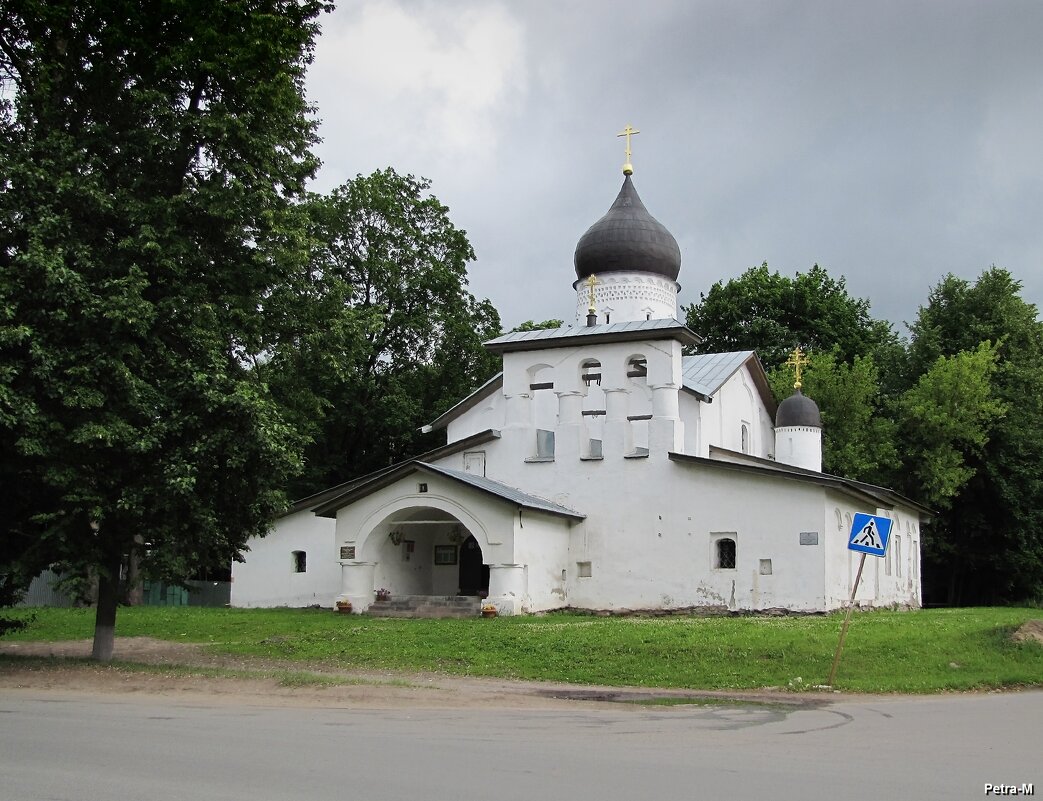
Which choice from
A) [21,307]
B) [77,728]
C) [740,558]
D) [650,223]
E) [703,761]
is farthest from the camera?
[650,223]

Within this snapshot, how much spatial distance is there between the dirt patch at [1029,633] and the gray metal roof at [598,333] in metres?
11.7

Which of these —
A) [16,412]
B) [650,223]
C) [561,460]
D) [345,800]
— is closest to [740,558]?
[561,460]

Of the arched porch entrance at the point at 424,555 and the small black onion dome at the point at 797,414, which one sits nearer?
the arched porch entrance at the point at 424,555

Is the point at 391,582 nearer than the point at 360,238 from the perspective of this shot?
Yes

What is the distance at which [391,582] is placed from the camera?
89.0ft

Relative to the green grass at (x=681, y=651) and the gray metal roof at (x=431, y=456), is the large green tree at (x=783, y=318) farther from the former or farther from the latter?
the green grass at (x=681, y=651)

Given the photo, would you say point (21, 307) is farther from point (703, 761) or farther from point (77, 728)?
point (703, 761)

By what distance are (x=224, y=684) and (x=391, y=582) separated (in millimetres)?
13435

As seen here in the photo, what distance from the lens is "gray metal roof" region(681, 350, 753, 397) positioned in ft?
105

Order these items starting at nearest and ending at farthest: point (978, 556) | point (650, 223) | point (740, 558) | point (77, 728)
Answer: point (77, 728)
point (740, 558)
point (650, 223)
point (978, 556)

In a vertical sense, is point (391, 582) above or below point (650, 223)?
below

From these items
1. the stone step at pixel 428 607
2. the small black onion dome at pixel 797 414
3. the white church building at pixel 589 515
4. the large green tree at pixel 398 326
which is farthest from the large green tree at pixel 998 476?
the stone step at pixel 428 607

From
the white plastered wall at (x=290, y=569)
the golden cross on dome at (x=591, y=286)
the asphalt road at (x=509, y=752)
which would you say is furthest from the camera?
the golden cross on dome at (x=591, y=286)

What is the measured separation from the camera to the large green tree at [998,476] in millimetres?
38625
